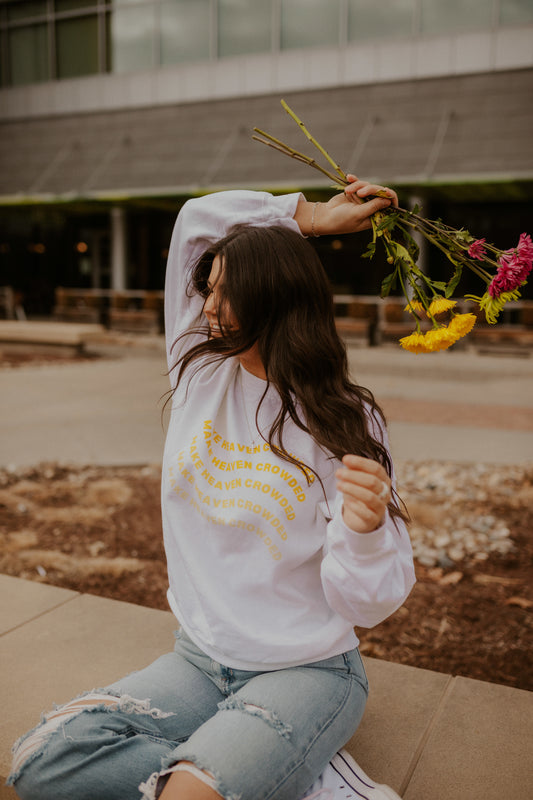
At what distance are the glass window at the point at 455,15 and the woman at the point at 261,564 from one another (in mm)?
16182

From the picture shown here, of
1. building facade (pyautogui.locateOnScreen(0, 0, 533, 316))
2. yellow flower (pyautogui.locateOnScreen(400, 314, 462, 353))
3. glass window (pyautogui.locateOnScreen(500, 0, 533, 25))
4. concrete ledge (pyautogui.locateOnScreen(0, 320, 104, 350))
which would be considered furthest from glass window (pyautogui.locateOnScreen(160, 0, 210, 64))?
yellow flower (pyautogui.locateOnScreen(400, 314, 462, 353))

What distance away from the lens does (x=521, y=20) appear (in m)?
15.0

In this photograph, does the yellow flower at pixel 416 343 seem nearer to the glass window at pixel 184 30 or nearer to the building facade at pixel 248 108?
the building facade at pixel 248 108

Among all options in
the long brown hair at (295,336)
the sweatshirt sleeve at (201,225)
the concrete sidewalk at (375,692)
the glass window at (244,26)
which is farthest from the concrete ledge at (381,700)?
the glass window at (244,26)

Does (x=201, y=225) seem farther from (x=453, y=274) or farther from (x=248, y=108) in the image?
(x=248, y=108)

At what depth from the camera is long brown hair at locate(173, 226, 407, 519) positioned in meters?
1.62

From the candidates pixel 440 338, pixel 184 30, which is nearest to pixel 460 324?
pixel 440 338

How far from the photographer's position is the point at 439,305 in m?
1.50

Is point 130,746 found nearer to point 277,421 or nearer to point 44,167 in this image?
point 277,421

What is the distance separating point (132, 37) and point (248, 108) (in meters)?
4.18

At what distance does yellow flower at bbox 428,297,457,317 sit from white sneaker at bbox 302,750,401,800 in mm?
1074

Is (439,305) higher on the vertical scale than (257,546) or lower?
higher

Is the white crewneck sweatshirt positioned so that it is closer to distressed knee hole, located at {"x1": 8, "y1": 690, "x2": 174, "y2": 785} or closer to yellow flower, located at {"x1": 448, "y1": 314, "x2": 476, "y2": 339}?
distressed knee hole, located at {"x1": 8, "y1": 690, "x2": 174, "y2": 785}

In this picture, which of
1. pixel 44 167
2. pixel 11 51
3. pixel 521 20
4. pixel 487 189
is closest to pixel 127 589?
pixel 487 189
